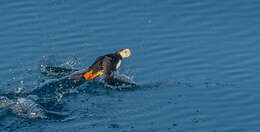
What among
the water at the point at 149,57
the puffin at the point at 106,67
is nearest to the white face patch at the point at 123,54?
the puffin at the point at 106,67

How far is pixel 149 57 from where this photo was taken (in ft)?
47.3

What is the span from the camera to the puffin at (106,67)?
13286 millimetres

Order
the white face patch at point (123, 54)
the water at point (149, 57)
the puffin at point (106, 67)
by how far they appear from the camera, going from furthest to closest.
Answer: the white face patch at point (123, 54) → the puffin at point (106, 67) → the water at point (149, 57)

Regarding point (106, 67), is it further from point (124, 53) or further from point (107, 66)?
point (124, 53)

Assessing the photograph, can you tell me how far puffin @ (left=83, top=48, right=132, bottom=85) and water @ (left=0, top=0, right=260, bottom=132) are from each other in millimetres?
299

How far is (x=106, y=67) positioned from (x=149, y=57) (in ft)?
4.48

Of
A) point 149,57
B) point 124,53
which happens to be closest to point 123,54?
point 124,53

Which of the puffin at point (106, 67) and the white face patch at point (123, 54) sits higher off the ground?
the white face patch at point (123, 54)

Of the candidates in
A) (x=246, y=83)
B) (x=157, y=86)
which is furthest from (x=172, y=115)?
(x=246, y=83)

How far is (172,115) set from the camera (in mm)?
11945

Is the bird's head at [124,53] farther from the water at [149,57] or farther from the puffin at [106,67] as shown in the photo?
the water at [149,57]

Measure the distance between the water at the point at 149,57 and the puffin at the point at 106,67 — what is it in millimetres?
299

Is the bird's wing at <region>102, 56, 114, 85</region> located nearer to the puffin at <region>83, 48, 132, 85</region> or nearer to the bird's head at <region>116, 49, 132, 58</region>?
the puffin at <region>83, 48, 132, 85</region>

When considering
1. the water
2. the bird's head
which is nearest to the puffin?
the bird's head
